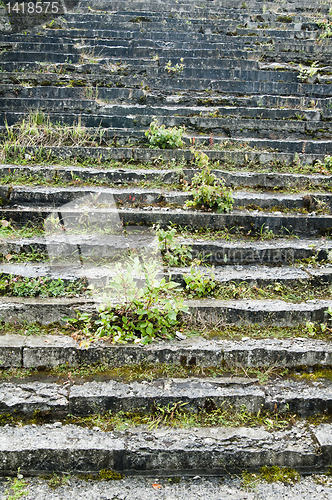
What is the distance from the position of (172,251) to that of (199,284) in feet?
1.77

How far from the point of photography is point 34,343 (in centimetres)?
299

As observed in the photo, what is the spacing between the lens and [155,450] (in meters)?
2.49

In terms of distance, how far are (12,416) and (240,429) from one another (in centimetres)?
159

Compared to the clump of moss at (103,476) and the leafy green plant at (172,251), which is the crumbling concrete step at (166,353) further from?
the leafy green plant at (172,251)

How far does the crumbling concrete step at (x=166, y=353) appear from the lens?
9.72ft

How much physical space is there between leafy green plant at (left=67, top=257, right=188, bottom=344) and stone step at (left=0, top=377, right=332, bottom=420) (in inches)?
15.1

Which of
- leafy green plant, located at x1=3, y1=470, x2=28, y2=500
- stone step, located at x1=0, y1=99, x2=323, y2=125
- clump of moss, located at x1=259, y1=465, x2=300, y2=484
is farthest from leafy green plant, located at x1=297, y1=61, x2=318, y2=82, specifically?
leafy green plant, located at x1=3, y1=470, x2=28, y2=500

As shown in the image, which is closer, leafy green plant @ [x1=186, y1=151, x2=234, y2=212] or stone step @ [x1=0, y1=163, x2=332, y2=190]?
leafy green plant @ [x1=186, y1=151, x2=234, y2=212]

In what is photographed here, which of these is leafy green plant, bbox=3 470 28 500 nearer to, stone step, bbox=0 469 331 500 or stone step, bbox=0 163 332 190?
stone step, bbox=0 469 331 500

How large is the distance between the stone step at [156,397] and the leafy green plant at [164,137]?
132 inches

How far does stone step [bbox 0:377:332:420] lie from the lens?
2695mm

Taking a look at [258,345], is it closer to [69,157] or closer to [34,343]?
[34,343]

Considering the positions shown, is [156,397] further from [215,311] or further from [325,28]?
[325,28]

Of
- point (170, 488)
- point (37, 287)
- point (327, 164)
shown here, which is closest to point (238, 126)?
point (327, 164)
